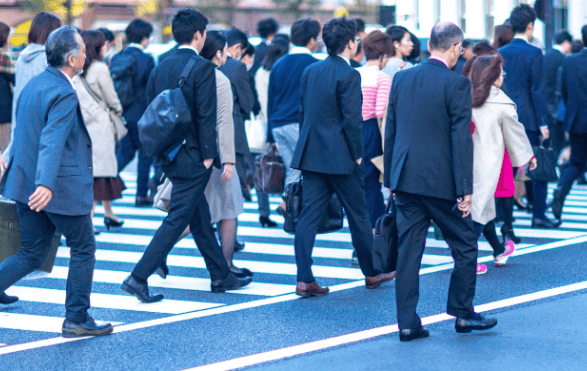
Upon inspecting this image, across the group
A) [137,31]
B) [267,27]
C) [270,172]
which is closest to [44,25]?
[270,172]

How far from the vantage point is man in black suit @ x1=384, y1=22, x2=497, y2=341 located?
5320 mm

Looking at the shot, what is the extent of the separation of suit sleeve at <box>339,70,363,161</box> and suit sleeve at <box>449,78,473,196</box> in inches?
54.0

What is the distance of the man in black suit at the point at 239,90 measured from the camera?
346 inches

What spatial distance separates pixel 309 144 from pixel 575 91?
4.68m

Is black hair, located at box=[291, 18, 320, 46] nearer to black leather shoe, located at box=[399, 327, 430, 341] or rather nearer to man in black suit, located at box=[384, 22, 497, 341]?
man in black suit, located at box=[384, 22, 497, 341]

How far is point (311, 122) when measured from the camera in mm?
6785

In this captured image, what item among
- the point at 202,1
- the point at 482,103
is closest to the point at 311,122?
the point at 482,103

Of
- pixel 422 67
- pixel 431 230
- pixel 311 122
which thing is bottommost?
pixel 431 230

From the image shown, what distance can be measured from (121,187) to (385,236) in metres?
4.55

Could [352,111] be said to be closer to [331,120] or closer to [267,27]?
[331,120]

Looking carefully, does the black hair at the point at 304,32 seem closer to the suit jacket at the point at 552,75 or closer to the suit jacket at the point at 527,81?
the suit jacket at the point at 527,81

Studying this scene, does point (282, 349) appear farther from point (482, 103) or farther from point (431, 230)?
point (431, 230)

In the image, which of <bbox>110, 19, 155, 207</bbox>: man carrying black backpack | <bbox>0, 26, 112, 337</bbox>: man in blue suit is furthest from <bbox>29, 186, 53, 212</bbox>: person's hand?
<bbox>110, 19, 155, 207</bbox>: man carrying black backpack

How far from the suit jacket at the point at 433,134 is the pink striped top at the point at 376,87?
226 cm
